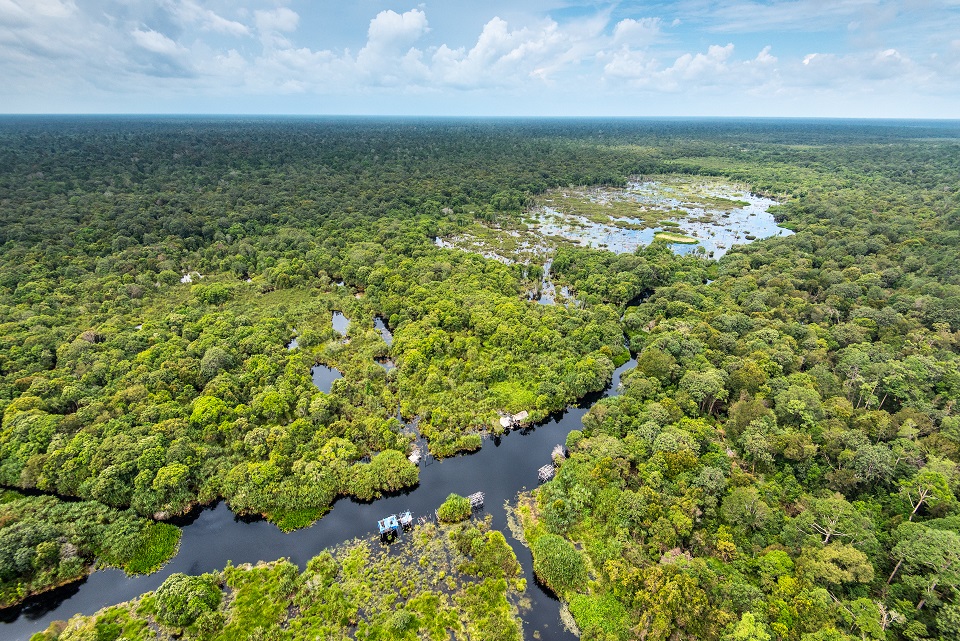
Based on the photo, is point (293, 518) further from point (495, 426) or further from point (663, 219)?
point (663, 219)

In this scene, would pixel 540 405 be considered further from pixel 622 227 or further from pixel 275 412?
pixel 622 227

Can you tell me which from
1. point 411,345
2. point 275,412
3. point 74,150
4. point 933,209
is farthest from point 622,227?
point 74,150

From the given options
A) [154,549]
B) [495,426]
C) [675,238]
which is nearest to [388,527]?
[495,426]

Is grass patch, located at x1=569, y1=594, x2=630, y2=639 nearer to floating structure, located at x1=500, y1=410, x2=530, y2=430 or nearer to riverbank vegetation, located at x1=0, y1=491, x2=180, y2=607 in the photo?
floating structure, located at x1=500, y1=410, x2=530, y2=430

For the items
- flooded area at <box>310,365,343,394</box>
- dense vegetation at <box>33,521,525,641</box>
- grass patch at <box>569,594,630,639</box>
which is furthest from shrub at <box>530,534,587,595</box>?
flooded area at <box>310,365,343,394</box>

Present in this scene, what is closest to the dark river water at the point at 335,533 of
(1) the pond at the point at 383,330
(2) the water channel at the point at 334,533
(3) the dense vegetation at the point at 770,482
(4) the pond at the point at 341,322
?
(2) the water channel at the point at 334,533
